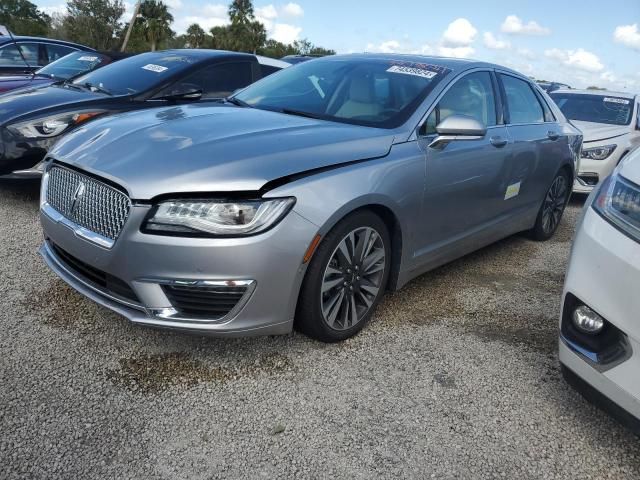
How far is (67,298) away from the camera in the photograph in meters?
3.13

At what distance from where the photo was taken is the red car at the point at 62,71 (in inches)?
227

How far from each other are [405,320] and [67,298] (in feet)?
6.46

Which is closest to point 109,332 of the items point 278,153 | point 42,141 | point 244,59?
point 278,153

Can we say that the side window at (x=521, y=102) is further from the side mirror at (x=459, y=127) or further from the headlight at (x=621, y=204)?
the headlight at (x=621, y=204)

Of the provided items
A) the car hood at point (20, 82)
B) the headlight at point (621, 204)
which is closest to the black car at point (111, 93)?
the car hood at point (20, 82)

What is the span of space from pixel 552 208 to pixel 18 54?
801 centimetres

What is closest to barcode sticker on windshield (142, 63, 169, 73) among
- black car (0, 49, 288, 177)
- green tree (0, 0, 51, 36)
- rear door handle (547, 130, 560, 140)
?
black car (0, 49, 288, 177)

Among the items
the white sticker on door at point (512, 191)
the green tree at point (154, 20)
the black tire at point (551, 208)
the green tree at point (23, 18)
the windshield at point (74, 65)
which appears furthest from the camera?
the green tree at point (154, 20)

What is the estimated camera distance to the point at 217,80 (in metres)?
5.58

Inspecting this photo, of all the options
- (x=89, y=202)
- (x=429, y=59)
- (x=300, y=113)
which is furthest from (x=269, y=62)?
(x=89, y=202)

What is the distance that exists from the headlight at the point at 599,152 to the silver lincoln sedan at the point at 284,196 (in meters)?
3.59

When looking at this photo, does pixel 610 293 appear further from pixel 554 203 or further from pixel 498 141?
pixel 554 203

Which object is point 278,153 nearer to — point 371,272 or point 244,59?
point 371,272

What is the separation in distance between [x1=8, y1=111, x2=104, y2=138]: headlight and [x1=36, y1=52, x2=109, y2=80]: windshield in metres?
2.05
